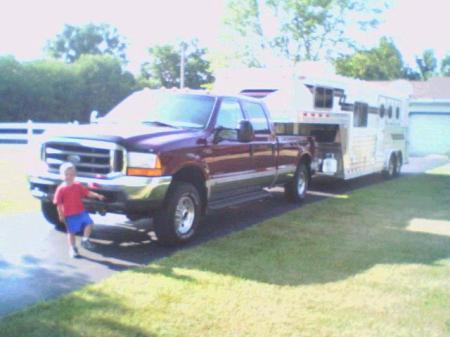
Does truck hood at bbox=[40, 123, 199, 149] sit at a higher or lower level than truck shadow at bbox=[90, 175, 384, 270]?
higher

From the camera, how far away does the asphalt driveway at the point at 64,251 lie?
5.42 meters

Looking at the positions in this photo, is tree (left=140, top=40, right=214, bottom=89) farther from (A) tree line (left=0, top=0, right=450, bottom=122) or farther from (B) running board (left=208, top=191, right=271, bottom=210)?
(B) running board (left=208, top=191, right=271, bottom=210)

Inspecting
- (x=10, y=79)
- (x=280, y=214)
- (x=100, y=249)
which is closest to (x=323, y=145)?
(x=280, y=214)

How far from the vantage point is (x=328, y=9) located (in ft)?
131

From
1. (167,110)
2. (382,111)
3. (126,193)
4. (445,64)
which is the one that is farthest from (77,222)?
(445,64)

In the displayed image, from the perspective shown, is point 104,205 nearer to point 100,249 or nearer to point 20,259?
point 100,249

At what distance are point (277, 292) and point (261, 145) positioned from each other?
13.8ft

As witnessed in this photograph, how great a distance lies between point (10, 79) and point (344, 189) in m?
25.3

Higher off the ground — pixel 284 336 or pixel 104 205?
pixel 104 205

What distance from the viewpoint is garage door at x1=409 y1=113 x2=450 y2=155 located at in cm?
3017

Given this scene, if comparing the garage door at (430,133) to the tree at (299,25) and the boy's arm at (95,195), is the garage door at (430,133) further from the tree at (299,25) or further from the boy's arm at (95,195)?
the boy's arm at (95,195)

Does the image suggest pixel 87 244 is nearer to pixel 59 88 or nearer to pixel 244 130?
pixel 244 130

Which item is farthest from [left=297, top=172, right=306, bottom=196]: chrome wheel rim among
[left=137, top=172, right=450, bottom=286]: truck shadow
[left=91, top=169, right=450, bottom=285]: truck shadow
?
[left=91, top=169, right=450, bottom=285]: truck shadow

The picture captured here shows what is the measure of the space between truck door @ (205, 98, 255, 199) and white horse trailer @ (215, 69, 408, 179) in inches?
127
